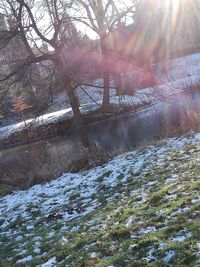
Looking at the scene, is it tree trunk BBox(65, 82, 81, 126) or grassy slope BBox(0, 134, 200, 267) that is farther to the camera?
tree trunk BBox(65, 82, 81, 126)

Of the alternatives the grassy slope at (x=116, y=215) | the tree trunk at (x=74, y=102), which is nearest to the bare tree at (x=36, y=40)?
the tree trunk at (x=74, y=102)

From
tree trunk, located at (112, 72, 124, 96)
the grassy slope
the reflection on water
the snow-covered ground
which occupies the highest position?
tree trunk, located at (112, 72, 124, 96)

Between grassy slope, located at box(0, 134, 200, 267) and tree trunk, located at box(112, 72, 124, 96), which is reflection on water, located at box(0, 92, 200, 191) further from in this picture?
grassy slope, located at box(0, 134, 200, 267)

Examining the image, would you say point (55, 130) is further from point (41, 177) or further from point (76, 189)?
point (76, 189)

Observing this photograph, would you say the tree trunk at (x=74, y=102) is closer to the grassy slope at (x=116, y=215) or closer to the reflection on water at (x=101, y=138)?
the reflection on water at (x=101, y=138)

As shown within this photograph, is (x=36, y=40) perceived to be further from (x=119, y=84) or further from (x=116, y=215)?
(x=116, y=215)

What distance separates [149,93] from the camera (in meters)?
24.8

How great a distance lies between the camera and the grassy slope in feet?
17.4

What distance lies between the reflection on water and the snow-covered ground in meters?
1.39

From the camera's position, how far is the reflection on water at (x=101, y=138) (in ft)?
49.9

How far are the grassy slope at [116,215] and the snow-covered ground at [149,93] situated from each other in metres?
11.4

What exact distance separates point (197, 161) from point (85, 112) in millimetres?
22075

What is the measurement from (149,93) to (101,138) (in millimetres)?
4227

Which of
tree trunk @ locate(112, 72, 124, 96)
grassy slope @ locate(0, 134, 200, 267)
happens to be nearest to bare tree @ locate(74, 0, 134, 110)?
tree trunk @ locate(112, 72, 124, 96)
